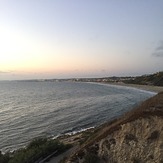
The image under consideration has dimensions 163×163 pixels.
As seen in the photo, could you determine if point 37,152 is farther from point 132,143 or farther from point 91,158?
point 132,143

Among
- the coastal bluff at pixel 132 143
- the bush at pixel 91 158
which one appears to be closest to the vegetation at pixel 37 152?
the coastal bluff at pixel 132 143

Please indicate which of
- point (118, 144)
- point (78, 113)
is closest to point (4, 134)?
point (78, 113)

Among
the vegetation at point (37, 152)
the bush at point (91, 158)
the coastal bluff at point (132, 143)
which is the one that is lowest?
the vegetation at point (37, 152)

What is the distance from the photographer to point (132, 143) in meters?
19.0

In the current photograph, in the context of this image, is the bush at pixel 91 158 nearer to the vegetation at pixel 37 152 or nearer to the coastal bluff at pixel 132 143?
the coastal bluff at pixel 132 143

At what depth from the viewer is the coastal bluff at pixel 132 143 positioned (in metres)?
18.1

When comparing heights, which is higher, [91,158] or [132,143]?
[132,143]

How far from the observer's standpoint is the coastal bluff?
59.4 feet

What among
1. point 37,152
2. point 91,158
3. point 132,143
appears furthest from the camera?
point 37,152

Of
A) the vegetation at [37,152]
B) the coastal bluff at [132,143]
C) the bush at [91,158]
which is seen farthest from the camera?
the vegetation at [37,152]

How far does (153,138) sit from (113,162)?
9.87 ft

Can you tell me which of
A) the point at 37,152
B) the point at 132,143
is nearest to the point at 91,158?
the point at 132,143

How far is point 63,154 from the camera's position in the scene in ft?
87.4

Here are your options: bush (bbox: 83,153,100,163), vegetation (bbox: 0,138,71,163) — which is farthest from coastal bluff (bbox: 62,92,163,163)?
vegetation (bbox: 0,138,71,163)
